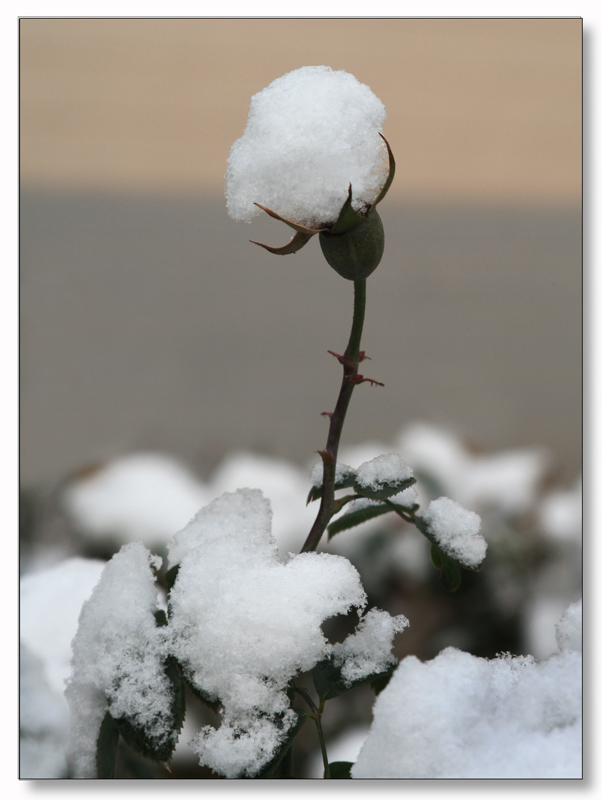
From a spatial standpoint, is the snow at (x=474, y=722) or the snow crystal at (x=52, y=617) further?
the snow crystal at (x=52, y=617)

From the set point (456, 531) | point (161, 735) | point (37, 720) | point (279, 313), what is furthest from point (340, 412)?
point (37, 720)

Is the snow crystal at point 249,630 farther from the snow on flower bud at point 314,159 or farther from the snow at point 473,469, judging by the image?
the snow at point 473,469

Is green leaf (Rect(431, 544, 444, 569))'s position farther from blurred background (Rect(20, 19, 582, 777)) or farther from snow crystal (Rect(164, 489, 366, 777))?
blurred background (Rect(20, 19, 582, 777))

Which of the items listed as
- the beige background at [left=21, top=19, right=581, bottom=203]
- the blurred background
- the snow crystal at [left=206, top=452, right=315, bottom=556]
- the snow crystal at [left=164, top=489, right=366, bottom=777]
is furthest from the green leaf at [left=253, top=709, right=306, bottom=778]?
the beige background at [left=21, top=19, right=581, bottom=203]

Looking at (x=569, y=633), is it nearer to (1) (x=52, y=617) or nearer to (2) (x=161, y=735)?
(2) (x=161, y=735)

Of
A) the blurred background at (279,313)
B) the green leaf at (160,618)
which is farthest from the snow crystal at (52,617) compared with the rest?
the green leaf at (160,618)

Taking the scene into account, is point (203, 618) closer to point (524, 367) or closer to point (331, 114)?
point (331, 114)
